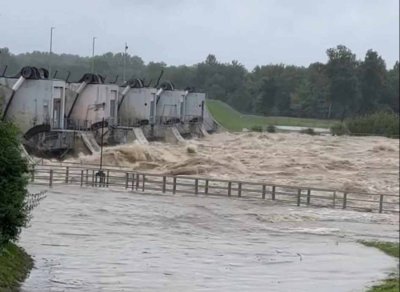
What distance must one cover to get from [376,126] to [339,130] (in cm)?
439

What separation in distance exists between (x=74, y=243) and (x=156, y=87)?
68.3 metres

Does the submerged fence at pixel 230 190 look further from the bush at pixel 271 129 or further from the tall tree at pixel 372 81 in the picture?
the tall tree at pixel 372 81

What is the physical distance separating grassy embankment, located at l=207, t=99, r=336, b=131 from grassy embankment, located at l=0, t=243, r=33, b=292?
89.5 m

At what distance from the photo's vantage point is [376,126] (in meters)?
102

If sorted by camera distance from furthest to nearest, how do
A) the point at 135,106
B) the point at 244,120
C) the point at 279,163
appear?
the point at 244,120, the point at 135,106, the point at 279,163

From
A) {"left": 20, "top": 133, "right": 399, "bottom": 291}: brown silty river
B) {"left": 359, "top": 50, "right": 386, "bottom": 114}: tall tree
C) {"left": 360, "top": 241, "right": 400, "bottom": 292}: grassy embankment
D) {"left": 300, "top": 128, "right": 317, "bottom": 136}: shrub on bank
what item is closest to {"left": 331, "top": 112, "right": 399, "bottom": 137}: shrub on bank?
{"left": 300, "top": 128, "right": 317, "bottom": 136}: shrub on bank

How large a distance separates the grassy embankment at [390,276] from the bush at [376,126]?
256ft

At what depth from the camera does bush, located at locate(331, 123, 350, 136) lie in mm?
101688

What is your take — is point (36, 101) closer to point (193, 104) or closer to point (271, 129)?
point (193, 104)

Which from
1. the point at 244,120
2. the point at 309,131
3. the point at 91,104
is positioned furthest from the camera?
the point at 244,120

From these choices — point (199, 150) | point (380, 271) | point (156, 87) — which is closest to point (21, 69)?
point (199, 150)

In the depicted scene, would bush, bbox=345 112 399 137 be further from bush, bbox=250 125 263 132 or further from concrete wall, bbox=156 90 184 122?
concrete wall, bbox=156 90 184 122

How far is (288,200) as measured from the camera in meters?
35.5

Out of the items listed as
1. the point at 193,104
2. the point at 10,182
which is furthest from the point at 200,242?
the point at 193,104
